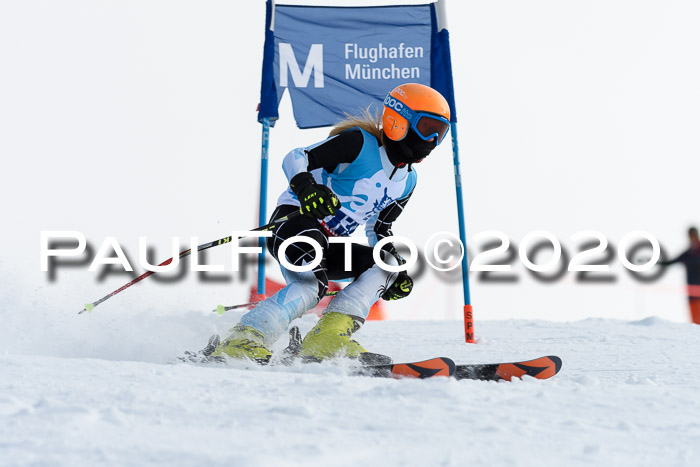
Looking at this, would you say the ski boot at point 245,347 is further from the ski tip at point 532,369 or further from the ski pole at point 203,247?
the ski tip at point 532,369

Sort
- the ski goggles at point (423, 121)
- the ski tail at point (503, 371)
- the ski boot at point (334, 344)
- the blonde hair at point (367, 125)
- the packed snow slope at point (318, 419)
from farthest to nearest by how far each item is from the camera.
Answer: the blonde hair at point (367, 125), the ski goggles at point (423, 121), the ski boot at point (334, 344), the ski tail at point (503, 371), the packed snow slope at point (318, 419)

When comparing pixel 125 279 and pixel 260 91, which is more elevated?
pixel 260 91

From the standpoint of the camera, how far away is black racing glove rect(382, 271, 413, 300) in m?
3.43

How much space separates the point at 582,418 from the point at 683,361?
2.28 m

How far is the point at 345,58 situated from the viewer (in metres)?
5.92

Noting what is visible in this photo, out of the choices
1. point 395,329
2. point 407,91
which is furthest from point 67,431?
point 395,329

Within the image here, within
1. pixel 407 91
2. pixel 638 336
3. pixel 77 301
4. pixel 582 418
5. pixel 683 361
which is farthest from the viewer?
pixel 638 336

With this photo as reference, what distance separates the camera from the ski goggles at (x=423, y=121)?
3158mm

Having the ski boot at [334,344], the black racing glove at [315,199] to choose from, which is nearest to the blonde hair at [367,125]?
the black racing glove at [315,199]

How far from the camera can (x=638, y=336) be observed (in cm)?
475

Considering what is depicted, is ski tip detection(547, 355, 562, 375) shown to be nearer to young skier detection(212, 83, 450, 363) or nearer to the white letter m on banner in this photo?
young skier detection(212, 83, 450, 363)

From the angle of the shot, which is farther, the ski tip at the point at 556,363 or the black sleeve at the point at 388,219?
the black sleeve at the point at 388,219

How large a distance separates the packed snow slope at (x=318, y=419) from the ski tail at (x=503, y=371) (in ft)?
1.46

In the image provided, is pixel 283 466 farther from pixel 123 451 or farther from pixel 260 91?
pixel 260 91
